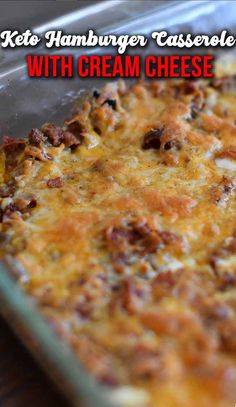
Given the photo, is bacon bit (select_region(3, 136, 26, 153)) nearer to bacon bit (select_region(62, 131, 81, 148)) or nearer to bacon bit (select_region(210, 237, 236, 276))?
bacon bit (select_region(62, 131, 81, 148))

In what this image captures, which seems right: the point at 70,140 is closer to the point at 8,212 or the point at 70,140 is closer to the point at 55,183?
the point at 55,183

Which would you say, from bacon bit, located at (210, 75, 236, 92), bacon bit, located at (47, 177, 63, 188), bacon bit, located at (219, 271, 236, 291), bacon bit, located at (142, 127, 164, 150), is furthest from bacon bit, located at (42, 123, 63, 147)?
bacon bit, located at (219, 271, 236, 291)

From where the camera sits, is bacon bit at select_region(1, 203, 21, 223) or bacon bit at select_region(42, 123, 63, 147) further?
bacon bit at select_region(42, 123, 63, 147)

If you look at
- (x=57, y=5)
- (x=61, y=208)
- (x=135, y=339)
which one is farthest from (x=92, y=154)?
(x=57, y=5)

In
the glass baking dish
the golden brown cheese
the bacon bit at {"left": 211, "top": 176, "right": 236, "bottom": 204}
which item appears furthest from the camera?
the bacon bit at {"left": 211, "top": 176, "right": 236, "bottom": 204}

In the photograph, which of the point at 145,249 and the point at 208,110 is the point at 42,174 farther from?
the point at 208,110

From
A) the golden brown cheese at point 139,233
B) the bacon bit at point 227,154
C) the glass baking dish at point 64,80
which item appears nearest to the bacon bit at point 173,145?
the golden brown cheese at point 139,233

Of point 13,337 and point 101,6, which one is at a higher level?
point 101,6
